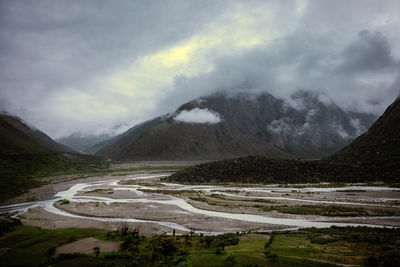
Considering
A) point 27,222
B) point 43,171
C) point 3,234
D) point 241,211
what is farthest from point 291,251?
point 43,171

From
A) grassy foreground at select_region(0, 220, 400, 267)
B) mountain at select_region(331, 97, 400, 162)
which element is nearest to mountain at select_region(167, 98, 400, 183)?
mountain at select_region(331, 97, 400, 162)

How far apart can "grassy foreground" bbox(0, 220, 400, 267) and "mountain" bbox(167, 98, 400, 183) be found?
7314cm

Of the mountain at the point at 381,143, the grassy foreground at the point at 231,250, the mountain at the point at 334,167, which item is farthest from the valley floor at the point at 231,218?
the mountain at the point at 381,143

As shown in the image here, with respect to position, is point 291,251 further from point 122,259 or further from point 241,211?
point 241,211

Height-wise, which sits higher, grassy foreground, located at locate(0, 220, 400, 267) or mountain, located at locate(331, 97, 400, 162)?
mountain, located at locate(331, 97, 400, 162)

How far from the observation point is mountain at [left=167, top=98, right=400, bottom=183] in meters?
98.6

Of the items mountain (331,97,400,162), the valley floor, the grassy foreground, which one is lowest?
the valley floor

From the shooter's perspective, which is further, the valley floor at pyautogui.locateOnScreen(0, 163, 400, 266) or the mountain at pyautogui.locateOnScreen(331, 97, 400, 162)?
the mountain at pyautogui.locateOnScreen(331, 97, 400, 162)

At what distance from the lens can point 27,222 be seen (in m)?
45.0

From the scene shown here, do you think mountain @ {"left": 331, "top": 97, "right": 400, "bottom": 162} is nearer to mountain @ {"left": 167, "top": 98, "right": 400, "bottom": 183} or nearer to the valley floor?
mountain @ {"left": 167, "top": 98, "right": 400, "bottom": 183}

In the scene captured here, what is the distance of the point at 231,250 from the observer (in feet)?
80.3

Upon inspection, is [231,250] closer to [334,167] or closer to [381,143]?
[334,167]

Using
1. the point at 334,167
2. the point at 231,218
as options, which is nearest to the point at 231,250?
the point at 231,218

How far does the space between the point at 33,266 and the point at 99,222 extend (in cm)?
2446
